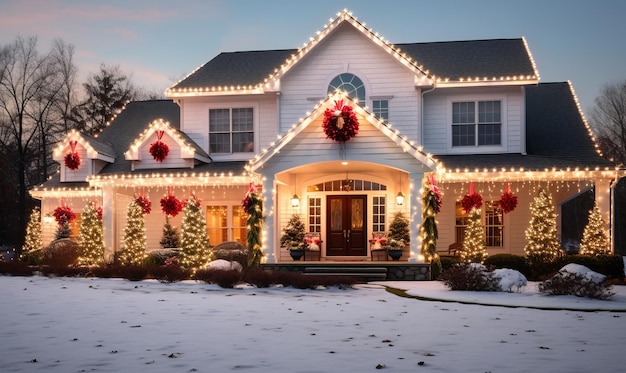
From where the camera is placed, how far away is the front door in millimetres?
22156

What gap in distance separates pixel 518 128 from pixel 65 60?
31.7 metres

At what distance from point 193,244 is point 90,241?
427cm

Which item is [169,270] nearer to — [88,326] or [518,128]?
[88,326]

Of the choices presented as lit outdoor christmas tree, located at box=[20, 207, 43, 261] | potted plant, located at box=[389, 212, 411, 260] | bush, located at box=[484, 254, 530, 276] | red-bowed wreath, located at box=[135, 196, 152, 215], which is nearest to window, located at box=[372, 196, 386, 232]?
potted plant, located at box=[389, 212, 411, 260]

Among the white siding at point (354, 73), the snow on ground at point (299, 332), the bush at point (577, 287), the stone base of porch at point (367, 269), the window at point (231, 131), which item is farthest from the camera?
the window at point (231, 131)

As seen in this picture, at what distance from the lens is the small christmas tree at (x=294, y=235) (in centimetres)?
2130

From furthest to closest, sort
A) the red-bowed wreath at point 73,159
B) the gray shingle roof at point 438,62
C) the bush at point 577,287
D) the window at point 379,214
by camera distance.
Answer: the red-bowed wreath at point 73,159 < the gray shingle roof at point 438,62 < the window at point 379,214 < the bush at point 577,287

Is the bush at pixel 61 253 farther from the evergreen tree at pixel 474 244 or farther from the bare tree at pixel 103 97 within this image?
the bare tree at pixel 103 97

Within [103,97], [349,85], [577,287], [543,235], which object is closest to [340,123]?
[349,85]

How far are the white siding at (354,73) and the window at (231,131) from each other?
1.61 metres

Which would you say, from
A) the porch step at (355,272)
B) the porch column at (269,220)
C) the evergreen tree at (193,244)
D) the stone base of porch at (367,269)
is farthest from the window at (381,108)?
the evergreen tree at (193,244)

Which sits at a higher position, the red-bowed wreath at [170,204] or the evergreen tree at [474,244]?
the red-bowed wreath at [170,204]

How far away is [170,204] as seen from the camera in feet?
72.8

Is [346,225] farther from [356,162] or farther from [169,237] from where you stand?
[169,237]
